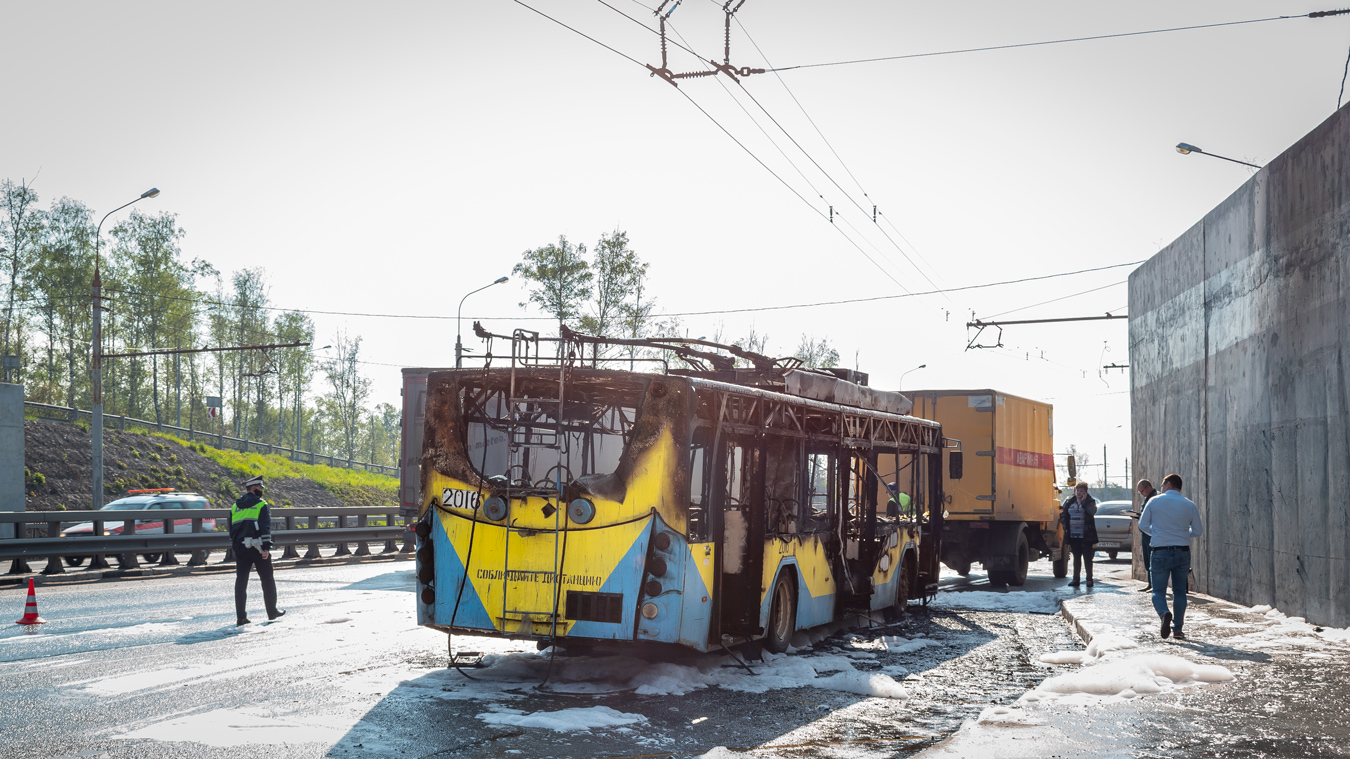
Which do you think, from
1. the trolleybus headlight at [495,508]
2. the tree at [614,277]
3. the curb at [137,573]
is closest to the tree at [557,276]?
the tree at [614,277]

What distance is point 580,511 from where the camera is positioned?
30.2 ft

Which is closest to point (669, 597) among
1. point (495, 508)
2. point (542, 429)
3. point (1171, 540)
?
point (495, 508)

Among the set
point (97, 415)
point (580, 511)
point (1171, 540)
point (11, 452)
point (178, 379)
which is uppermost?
point (178, 379)

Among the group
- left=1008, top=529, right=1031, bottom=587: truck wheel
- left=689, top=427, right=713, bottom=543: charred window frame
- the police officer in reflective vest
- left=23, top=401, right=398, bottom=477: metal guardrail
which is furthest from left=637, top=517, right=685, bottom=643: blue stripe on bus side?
left=23, top=401, right=398, bottom=477: metal guardrail

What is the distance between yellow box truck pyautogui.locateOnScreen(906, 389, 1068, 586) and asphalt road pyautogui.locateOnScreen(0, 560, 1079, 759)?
625 centimetres

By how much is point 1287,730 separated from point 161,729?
7.13 m

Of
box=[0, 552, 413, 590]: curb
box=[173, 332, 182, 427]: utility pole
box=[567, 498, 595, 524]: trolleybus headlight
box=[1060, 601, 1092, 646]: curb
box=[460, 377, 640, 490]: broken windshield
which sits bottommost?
box=[0, 552, 413, 590]: curb

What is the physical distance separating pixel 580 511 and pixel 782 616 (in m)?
2.92

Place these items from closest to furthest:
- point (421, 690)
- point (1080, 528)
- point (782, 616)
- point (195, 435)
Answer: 1. point (421, 690)
2. point (782, 616)
3. point (1080, 528)
4. point (195, 435)

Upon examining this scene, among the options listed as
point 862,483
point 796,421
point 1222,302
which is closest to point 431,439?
point 796,421

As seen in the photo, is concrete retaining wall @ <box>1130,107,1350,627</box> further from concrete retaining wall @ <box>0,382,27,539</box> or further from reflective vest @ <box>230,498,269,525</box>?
concrete retaining wall @ <box>0,382,27,539</box>

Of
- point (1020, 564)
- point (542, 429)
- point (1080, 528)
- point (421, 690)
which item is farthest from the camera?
→ point (1020, 564)

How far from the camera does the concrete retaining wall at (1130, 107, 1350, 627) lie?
1229cm

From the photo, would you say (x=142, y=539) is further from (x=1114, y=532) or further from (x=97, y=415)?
(x=1114, y=532)
